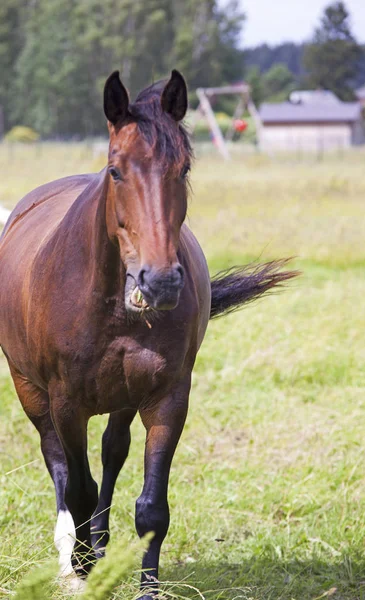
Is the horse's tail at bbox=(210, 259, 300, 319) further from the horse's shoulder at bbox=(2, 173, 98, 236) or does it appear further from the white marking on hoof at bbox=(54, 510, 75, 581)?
the white marking on hoof at bbox=(54, 510, 75, 581)

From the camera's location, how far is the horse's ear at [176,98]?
3064mm

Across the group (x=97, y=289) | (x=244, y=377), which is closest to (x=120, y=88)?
(x=97, y=289)

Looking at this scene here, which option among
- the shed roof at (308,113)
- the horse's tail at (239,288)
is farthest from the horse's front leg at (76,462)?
the shed roof at (308,113)

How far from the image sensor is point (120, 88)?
9.85 ft

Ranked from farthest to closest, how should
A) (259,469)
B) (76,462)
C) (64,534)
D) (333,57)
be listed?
(333,57)
(259,469)
(64,534)
(76,462)

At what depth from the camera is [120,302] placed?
10.8 ft

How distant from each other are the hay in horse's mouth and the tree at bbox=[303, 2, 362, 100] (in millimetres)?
89636

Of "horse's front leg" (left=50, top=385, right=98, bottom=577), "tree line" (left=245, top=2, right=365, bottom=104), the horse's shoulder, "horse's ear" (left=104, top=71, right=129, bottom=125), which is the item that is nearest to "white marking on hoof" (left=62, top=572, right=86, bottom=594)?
"horse's front leg" (left=50, top=385, right=98, bottom=577)

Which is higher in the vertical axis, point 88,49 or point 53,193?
point 53,193

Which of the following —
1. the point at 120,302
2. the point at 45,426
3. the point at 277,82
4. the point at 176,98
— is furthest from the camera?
the point at 277,82

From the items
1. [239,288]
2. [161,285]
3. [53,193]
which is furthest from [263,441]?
[161,285]

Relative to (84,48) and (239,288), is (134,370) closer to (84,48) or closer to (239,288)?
(239,288)

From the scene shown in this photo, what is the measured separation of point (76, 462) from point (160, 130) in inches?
58.8

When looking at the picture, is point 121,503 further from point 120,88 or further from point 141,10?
point 141,10
